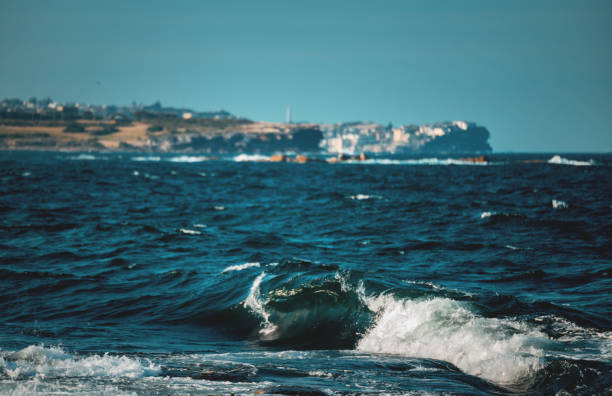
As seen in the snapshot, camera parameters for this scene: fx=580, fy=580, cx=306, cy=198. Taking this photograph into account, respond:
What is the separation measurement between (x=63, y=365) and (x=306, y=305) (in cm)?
734

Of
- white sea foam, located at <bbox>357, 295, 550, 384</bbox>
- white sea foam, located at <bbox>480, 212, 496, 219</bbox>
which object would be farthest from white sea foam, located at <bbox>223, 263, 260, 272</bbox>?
white sea foam, located at <bbox>480, 212, 496, 219</bbox>

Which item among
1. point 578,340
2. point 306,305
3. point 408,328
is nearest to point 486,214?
point 306,305

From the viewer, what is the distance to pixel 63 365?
10.8 meters

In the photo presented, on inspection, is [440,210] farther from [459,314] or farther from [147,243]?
[459,314]

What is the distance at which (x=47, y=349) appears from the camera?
11.5m

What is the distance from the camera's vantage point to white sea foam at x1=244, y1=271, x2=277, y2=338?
15336 millimetres

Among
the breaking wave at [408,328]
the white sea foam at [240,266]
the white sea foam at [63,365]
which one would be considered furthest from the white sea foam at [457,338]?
the white sea foam at [240,266]

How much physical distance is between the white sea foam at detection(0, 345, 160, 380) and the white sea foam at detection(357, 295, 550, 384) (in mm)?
5471

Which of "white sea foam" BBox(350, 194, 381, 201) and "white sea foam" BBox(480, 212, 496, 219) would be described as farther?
"white sea foam" BBox(350, 194, 381, 201)

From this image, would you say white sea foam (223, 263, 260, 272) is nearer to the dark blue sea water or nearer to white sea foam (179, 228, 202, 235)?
the dark blue sea water

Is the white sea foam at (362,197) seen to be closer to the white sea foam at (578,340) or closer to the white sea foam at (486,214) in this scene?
the white sea foam at (486,214)

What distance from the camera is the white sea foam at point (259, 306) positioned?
50.3 ft

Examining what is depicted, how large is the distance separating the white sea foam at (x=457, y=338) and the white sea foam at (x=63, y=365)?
5.47 meters

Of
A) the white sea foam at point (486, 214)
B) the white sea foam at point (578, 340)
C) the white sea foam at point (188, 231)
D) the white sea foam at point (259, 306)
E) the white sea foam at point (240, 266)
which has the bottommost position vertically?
the white sea foam at point (259, 306)
